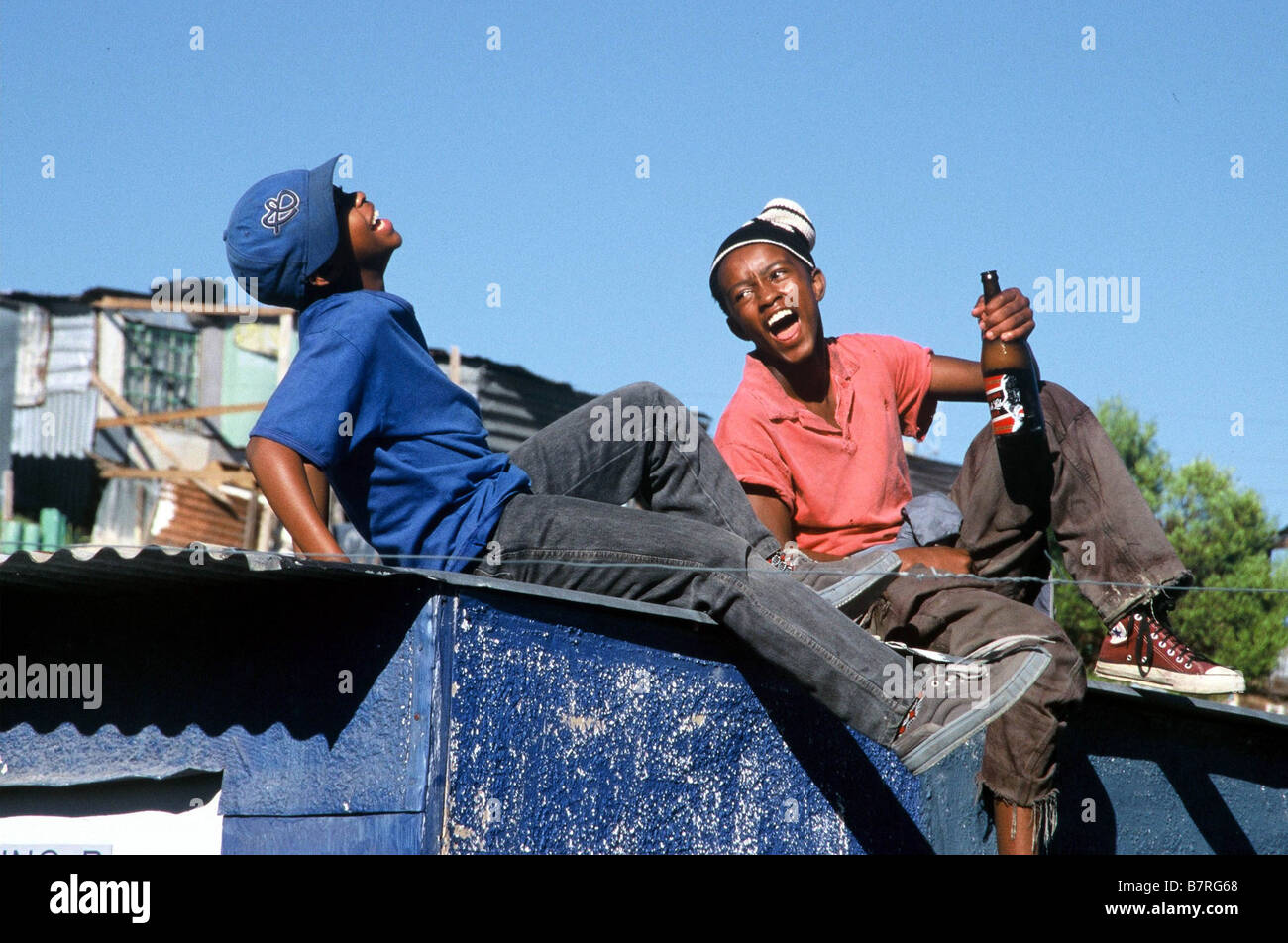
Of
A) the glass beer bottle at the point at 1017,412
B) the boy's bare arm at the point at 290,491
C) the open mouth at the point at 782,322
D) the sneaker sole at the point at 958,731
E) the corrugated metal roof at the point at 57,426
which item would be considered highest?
the corrugated metal roof at the point at 57,426

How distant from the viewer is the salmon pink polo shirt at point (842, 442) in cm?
514

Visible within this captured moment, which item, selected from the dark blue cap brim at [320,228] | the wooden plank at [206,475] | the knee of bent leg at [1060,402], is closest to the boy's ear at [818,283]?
the knee of bent leg at [1060,402]

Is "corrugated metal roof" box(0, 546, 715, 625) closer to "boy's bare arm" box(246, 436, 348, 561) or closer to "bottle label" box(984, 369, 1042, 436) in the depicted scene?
"boy's bare arm" box(246, 436, 348, 561)

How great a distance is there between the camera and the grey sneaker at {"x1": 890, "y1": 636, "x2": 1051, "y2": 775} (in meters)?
3.73

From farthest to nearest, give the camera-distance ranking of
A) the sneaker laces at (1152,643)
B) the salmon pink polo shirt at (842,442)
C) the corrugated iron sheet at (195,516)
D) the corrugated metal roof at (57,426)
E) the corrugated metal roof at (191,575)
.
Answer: the corrugated metal roof at (57,426), the corrugated iron sheet at (195,516), the salmon pink polo shirt at (842,442), the sneaker laces at (1152,643), the corrugated metal roof at (191,575)

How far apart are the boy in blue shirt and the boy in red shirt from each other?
1.27ft

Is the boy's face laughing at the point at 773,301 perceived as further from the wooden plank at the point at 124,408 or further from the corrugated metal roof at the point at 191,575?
the wooden plank at the point at 124,408

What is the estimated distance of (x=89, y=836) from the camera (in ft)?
13.2

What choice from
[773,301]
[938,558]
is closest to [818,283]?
[773,301]

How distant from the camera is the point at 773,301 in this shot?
17.9 feet

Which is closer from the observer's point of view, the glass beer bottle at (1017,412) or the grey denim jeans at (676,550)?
the grey denim jeans at (676,550)

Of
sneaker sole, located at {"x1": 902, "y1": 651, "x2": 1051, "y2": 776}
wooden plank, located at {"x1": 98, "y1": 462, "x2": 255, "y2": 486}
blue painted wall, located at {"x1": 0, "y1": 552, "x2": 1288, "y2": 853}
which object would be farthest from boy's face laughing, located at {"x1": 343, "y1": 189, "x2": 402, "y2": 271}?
wooden plank, located at {"x1": 98, "y1": 462, "x2": 255, "y2": 486}

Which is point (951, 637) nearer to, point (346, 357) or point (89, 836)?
point (346, 357)

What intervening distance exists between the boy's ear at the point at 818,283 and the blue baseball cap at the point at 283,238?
82.7 inches
